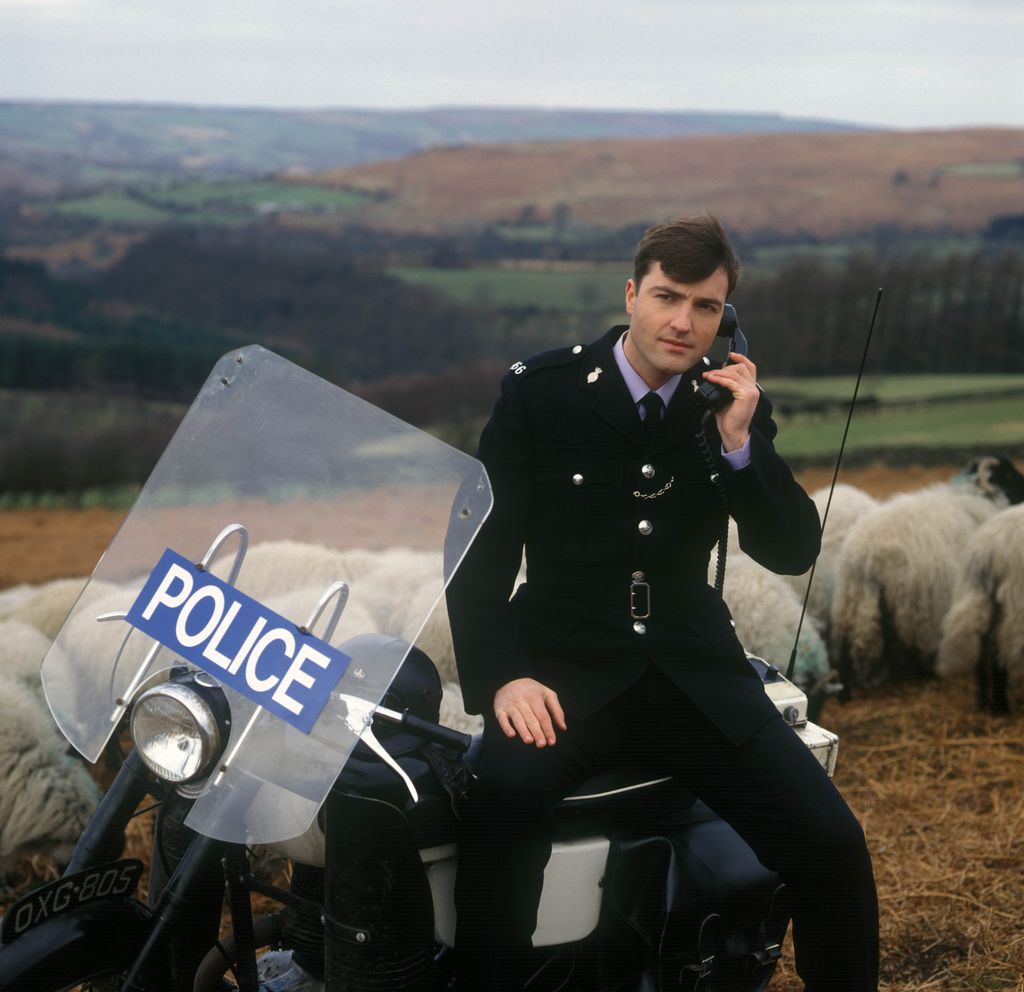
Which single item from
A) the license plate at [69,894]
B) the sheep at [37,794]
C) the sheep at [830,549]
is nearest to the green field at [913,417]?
the sheep at [830,549]

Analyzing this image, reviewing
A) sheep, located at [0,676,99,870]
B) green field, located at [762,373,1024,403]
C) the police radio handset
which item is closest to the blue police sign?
the police radio handset

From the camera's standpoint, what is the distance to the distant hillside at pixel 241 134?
510 inches

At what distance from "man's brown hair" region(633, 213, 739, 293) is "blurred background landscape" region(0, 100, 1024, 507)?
7.12 metres

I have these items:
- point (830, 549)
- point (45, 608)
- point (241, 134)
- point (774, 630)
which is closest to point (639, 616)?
point (774, 630)

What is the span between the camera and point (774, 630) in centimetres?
529

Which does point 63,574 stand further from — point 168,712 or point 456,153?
point 456,153

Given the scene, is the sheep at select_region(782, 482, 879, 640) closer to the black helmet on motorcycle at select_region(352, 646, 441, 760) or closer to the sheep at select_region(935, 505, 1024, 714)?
the sheep at select_region(935, 505, 1024, 714)

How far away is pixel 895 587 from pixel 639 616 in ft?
13.2

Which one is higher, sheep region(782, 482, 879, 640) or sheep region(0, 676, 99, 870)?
sheep region(782, 482, 879, 640)

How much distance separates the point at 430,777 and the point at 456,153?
1350 cm

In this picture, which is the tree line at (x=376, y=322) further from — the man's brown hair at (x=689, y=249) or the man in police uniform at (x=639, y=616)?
the man's brown hair at (x=689, y=249)

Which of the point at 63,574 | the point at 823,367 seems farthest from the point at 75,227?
the point at 823,367

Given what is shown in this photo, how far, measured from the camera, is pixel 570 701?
2629 millimetres

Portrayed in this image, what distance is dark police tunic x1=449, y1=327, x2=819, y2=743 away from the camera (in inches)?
105
